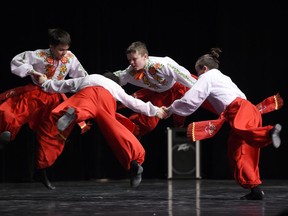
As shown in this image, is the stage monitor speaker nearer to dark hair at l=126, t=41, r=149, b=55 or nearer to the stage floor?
the stage floor

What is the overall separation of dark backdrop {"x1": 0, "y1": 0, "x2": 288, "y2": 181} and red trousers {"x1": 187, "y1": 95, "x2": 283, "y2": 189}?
8.38 feet

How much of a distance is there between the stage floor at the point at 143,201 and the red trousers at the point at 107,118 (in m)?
0.29

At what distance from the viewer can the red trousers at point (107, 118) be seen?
13.7 feet

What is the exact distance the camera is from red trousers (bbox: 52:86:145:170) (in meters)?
4.16

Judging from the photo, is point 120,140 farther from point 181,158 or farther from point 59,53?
point 181,158

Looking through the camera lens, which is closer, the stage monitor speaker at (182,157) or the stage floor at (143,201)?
the stage floor at (143,201)

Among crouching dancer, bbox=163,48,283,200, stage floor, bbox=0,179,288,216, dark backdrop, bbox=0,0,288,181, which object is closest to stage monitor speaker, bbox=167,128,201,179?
dark backdrop, bbox=0,0,288,181

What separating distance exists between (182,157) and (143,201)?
2732mm

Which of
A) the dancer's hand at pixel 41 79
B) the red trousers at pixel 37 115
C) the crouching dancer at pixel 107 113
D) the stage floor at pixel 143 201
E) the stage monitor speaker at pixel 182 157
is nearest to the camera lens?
the stage floor at pixel 143 201

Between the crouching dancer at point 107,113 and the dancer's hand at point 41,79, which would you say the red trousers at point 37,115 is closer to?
the dancer's hand at point 41,79

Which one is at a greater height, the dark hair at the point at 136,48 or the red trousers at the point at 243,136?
the dark hair at the point at 136,48

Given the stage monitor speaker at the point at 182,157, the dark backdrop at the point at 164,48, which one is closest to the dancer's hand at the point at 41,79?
the dark backdrop at the point at 164,48

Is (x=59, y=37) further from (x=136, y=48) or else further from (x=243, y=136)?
(x=243, y=136)

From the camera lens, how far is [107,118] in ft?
13.8
